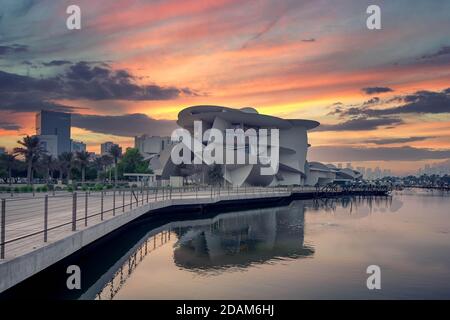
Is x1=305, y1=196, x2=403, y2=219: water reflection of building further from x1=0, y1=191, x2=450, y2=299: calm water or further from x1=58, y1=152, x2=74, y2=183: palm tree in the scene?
x1=58, y1=152, x2=74, y2=183: palm tree

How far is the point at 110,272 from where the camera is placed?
60.8 feet

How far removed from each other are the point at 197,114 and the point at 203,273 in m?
72.9

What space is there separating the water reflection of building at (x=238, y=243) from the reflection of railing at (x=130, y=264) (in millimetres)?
1249

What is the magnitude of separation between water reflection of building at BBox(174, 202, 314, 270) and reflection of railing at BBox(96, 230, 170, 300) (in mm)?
1249

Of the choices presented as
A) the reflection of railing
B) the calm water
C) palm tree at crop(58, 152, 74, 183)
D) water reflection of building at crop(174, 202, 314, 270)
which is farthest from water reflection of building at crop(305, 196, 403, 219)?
palm tree at crop(58, 152, 74, 183)

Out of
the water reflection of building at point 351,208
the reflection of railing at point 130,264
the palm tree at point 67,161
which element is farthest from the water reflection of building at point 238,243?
the palm tree at point 67,161

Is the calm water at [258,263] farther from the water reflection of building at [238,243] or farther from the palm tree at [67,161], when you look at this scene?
the palm tree at [67,161]

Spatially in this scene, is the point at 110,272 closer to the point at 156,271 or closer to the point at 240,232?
the point at 156,271

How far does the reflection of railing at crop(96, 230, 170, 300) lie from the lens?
1562 centimetres

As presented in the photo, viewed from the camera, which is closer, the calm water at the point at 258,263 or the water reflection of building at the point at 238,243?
the calm water at the point at 258,263

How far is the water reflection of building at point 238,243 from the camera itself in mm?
21172

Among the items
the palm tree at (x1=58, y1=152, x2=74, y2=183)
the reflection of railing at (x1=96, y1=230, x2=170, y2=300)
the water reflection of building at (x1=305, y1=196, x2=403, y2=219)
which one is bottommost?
the water reflection of building at (x1=305, y1=196, x2=403, y2=219)
